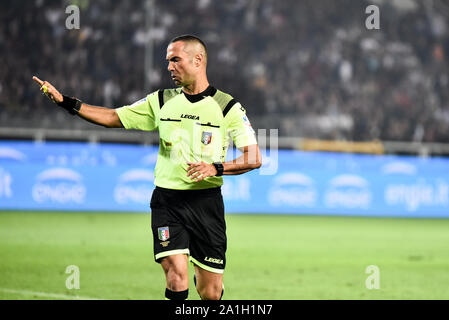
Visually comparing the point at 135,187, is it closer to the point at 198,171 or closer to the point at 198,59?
the point at 198,59

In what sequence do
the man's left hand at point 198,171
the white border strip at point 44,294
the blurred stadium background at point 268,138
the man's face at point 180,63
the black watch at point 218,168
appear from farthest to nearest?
the blurred stadium background at point 268,138, the white border strip at point 44,294, the man's face at point 180,63, the black watch at point 218,168, the man's left hand at point 198,171

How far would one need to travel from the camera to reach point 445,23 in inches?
958

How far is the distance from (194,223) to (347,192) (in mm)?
13360

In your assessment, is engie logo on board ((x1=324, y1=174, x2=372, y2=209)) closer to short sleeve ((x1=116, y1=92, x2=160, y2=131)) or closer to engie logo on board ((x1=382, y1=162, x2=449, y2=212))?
engie logo on board ((x1=382, y1=162, x2=449, y2=212))

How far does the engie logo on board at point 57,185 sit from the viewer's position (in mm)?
16828

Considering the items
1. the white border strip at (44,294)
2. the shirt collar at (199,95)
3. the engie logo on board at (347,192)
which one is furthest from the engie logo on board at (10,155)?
the shirt collar at (199,95)

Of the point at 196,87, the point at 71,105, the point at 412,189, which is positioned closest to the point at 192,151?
the point at 196,87

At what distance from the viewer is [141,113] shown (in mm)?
6379

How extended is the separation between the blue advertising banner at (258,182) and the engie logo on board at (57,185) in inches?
0.9

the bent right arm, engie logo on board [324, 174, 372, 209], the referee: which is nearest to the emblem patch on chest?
the referee

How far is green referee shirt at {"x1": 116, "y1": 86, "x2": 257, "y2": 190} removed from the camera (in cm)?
617

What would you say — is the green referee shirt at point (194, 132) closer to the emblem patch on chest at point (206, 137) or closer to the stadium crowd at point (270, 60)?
the emblem patch on chest at point (206, 137)

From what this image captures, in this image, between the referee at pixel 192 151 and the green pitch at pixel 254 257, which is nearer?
the referee at pixel 192 151
